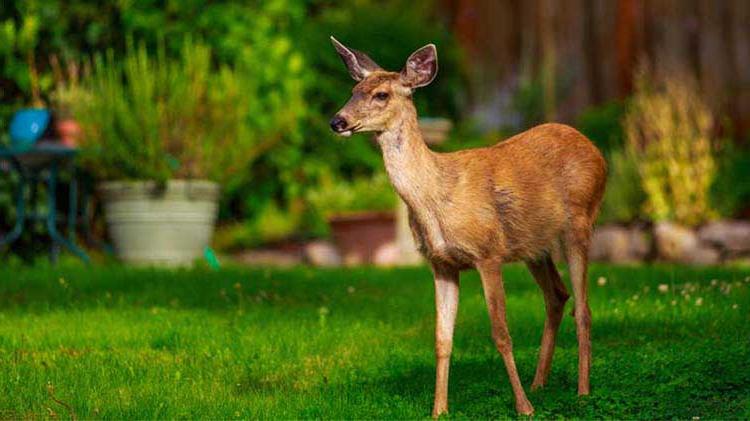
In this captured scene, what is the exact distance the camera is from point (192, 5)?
13.0 meters

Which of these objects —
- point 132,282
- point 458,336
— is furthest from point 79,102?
point 458,336

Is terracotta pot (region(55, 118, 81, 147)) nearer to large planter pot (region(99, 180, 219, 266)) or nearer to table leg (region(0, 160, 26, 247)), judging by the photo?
table leg (region(0, 160, 26, 247))

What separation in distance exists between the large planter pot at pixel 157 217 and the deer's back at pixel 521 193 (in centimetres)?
559

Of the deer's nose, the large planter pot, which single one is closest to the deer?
the deer's nose

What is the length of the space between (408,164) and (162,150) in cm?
630

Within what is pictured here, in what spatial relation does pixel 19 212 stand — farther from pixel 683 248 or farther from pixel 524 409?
pixel 524 409

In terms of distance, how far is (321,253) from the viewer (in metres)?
13.3

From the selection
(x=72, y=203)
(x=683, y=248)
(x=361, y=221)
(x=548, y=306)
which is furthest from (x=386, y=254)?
(x=548, y=306)

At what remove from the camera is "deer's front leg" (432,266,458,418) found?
5.75m

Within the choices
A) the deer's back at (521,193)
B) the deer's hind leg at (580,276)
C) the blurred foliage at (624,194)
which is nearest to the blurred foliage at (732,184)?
the blurred foliage at (624,194)

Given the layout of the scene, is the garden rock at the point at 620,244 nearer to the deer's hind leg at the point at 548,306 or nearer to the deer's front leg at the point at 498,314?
the deer's hind leg at the point at 548,306

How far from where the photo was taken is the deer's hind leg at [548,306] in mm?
6246

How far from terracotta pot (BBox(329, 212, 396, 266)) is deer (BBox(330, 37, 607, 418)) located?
6.97 meters

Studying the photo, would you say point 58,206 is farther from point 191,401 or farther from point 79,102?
point 191,401
